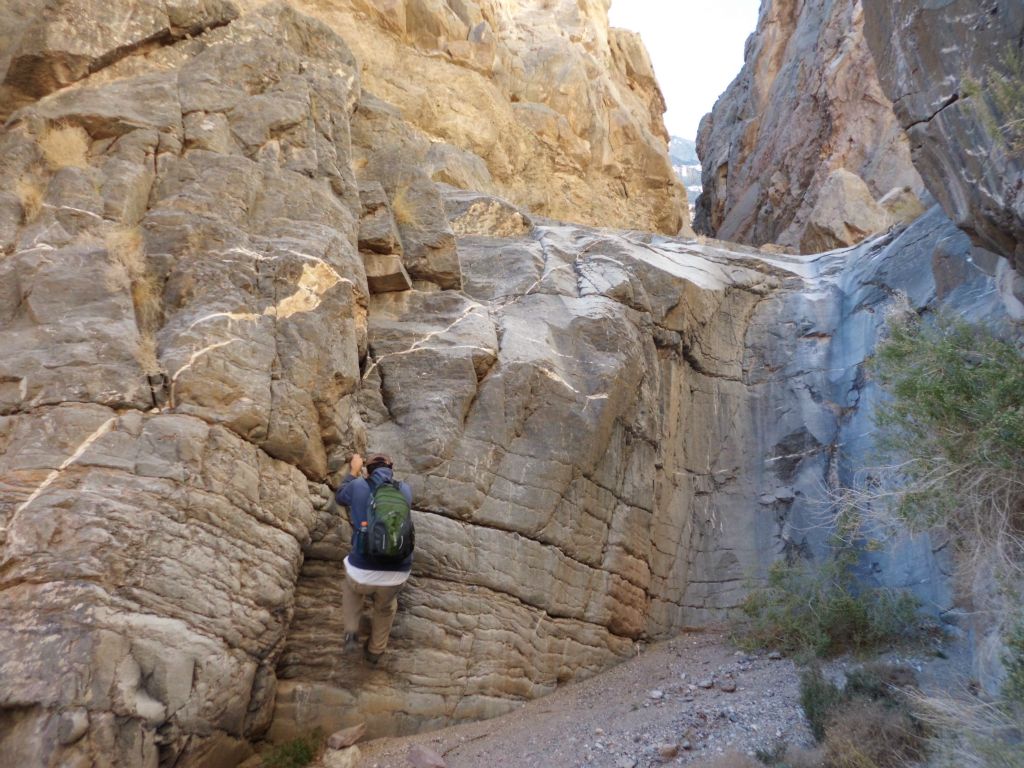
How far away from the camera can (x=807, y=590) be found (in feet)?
32.3

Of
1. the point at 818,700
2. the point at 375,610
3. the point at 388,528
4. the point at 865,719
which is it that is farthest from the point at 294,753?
the point at 865,719

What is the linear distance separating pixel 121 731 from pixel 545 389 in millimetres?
5735

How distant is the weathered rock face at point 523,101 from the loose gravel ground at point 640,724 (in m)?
11.2

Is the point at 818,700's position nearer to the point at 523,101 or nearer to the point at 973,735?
the point at 973,735

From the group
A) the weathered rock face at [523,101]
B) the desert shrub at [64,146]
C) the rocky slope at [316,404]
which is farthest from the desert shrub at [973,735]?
the weathered rock face at [523,101]

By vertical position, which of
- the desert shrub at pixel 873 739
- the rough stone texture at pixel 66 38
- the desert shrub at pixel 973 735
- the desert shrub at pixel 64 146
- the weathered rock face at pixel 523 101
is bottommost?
the desert shrub at pixel 873 739

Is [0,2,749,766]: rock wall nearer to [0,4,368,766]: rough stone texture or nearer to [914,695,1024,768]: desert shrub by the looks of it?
[0,4,368,766]: rough stone texture

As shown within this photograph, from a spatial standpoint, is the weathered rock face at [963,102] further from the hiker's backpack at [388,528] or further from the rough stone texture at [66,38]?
the rough stone texture at [66,38]

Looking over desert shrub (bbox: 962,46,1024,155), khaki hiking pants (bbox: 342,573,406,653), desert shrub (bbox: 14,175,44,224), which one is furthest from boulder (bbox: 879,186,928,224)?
desert shrub (bbox: 14,175,44,224)

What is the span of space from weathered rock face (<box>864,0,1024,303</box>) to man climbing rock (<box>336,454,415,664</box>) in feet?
19.6

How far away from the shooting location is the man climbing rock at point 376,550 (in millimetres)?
7367

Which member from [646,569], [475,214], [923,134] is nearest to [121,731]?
[646,569]

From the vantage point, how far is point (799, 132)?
86.0 feet

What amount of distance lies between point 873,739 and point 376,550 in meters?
4.48
